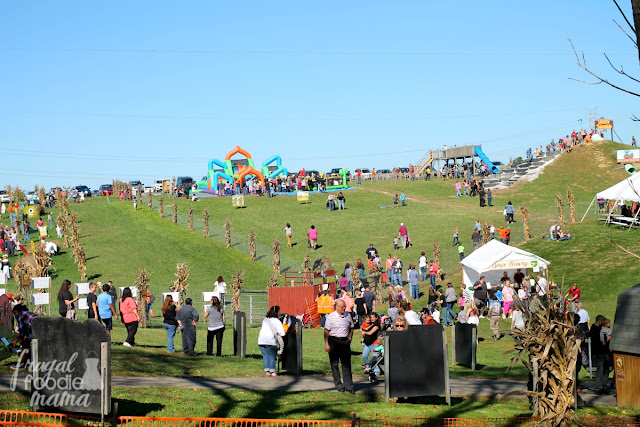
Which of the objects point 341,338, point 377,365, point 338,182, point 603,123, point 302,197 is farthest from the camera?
point 603,123

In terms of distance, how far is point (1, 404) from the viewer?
32.5 ft

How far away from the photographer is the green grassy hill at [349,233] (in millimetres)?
31778

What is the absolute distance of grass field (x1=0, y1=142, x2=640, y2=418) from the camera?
14.1 metres

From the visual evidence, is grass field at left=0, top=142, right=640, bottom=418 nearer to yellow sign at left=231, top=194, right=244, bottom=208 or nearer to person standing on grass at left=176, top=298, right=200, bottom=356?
person standing on grass at left=176, top=298, right=200, bottom=356

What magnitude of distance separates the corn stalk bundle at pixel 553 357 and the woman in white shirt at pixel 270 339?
573 cm

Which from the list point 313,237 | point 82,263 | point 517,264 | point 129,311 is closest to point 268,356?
point 129,311

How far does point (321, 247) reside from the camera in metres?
41.4

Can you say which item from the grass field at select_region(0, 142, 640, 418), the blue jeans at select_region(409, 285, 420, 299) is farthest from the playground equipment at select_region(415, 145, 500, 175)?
the blue jeans at select_region(409, 285, 420, 299)

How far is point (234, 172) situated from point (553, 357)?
65.1 meters

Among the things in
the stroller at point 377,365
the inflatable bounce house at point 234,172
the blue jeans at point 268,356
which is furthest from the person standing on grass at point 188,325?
the inflatable bounce house at point 234,172

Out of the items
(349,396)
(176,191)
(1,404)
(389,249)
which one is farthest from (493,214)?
(1,404)

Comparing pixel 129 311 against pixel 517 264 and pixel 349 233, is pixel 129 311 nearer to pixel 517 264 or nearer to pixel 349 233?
pixel 517 264

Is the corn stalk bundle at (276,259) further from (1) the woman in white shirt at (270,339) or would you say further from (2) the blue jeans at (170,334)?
(1) the woman in white shirt at (270,339)

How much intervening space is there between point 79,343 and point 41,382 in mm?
794
